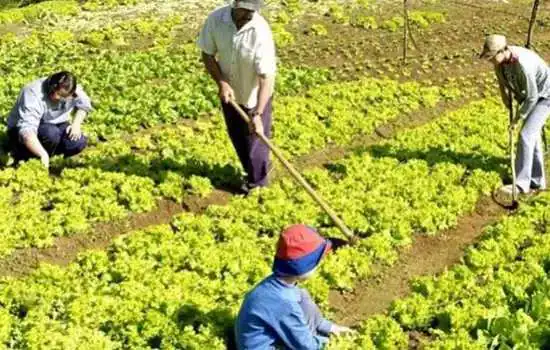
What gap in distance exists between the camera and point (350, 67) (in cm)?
1648

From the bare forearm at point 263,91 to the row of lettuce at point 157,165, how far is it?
1.56 meters

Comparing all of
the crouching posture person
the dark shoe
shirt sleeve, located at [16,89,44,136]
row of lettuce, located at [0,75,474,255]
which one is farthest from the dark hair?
the dark shoe

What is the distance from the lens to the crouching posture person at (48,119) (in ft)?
35.0

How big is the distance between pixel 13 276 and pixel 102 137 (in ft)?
13.6

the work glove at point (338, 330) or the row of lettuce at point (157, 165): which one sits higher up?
the work glove at point (338, 330)

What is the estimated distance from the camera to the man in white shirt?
942 cm

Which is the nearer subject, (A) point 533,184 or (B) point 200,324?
(B) point 200,324

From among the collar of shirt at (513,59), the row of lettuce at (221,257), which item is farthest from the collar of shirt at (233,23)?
the collar of shirt at (513,59)

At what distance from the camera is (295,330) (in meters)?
6.63

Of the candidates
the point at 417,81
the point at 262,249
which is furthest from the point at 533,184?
the point at 417,81

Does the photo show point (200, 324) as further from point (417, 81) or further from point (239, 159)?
point (417, 81)

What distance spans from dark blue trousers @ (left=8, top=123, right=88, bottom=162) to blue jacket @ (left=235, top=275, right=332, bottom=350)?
18.1 feet

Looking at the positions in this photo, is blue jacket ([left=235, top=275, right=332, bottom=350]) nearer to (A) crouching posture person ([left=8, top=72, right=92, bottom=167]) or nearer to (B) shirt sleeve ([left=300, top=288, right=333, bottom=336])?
(B) shirt sleeve ([left=300, top=288, right=333, bottom=336])

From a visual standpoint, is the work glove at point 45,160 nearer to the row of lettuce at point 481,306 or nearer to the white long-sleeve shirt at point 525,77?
the row of lettuce at point 481,306
